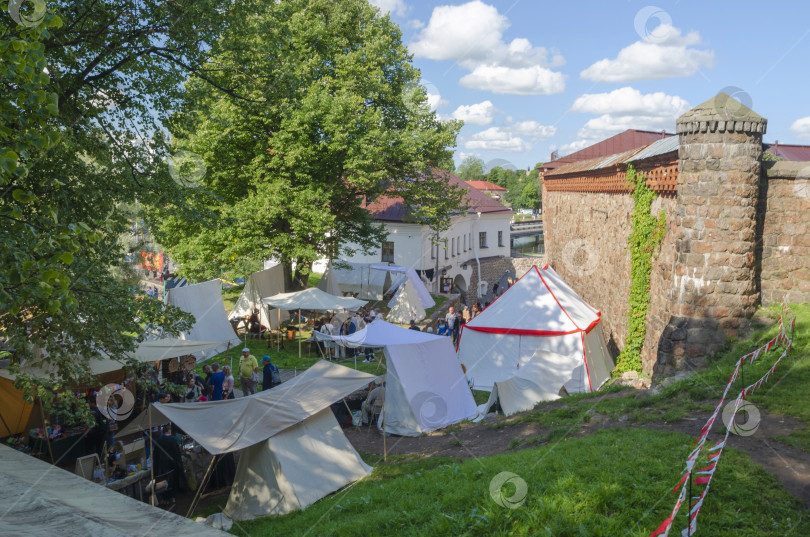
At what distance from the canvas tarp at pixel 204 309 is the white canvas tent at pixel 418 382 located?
18.0 ft

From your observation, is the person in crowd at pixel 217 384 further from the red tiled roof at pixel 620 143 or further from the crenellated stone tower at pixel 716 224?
the red tiled roof at pixel 620 143

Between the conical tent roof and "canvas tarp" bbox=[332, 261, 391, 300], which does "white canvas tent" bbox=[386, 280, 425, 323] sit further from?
the conical tent roof

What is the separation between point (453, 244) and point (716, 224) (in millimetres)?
27757

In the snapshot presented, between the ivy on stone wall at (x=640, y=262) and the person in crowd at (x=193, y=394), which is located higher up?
the ivy on stone wall at (x=640, y=262)

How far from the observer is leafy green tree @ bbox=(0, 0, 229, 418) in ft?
17.3

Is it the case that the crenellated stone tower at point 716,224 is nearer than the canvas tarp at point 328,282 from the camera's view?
Yes

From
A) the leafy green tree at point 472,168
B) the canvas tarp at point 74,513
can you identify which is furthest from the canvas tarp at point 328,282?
the leafy green tree at point 472,168

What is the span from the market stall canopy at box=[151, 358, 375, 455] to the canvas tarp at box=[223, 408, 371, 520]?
0.28 metres

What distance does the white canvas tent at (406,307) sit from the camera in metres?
23.5

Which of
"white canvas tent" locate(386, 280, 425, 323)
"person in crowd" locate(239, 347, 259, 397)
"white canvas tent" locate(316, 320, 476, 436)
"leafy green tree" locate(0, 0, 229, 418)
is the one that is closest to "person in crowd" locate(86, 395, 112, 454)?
"leafy green tree" locate(0, 0, 229, 418)

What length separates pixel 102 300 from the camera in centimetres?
682

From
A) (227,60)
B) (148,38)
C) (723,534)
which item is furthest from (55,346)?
(723,534)

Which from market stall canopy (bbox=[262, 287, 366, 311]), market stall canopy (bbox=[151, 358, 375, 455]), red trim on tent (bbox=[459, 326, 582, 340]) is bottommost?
red trim on tent (bbox=[459, 326, 582, 340])

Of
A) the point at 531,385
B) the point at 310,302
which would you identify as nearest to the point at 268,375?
the point at 310,302
